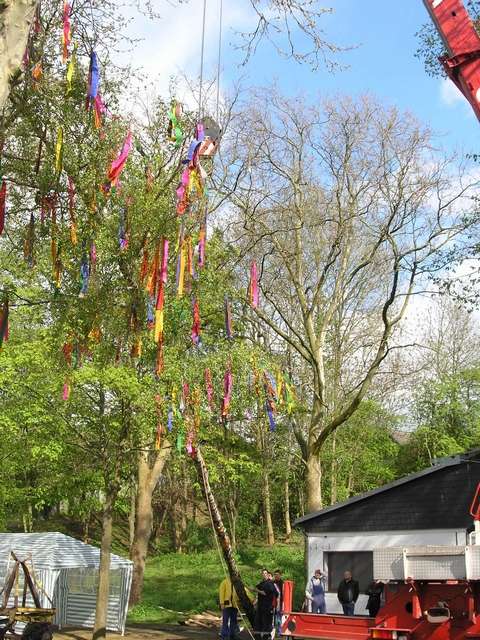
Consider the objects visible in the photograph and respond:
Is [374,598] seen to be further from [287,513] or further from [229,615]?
[287,513]

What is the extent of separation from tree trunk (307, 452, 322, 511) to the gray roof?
5.63 meters

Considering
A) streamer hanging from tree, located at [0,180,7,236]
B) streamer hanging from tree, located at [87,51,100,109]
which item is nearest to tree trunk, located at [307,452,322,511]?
streamer hanging from tree, located at [0,180,7,236]

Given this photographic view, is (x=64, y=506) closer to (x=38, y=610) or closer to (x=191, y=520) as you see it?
(x=191, y=520)

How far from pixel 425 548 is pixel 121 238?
25.3 feet

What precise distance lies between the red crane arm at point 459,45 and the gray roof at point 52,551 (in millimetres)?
15349

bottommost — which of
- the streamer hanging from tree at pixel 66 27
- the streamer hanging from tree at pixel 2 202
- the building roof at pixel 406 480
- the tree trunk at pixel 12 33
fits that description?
the building roof at pixel 406 480

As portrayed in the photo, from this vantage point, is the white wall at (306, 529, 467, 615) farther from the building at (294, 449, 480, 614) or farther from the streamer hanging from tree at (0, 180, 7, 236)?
the streamer hanging from tree at (0, 180, 7, 236)

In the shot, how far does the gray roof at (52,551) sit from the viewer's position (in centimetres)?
2108

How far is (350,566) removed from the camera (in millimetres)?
19906

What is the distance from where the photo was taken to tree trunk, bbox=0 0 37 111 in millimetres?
6410

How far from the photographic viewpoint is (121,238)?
15047mm

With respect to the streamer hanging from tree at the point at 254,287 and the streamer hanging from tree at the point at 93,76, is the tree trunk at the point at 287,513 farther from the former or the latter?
the streamer hanging from tree at the point at 93,76

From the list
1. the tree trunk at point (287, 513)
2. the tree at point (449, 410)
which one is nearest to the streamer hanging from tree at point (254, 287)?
the tree at point (449, 410)

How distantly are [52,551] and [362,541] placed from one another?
832cm
